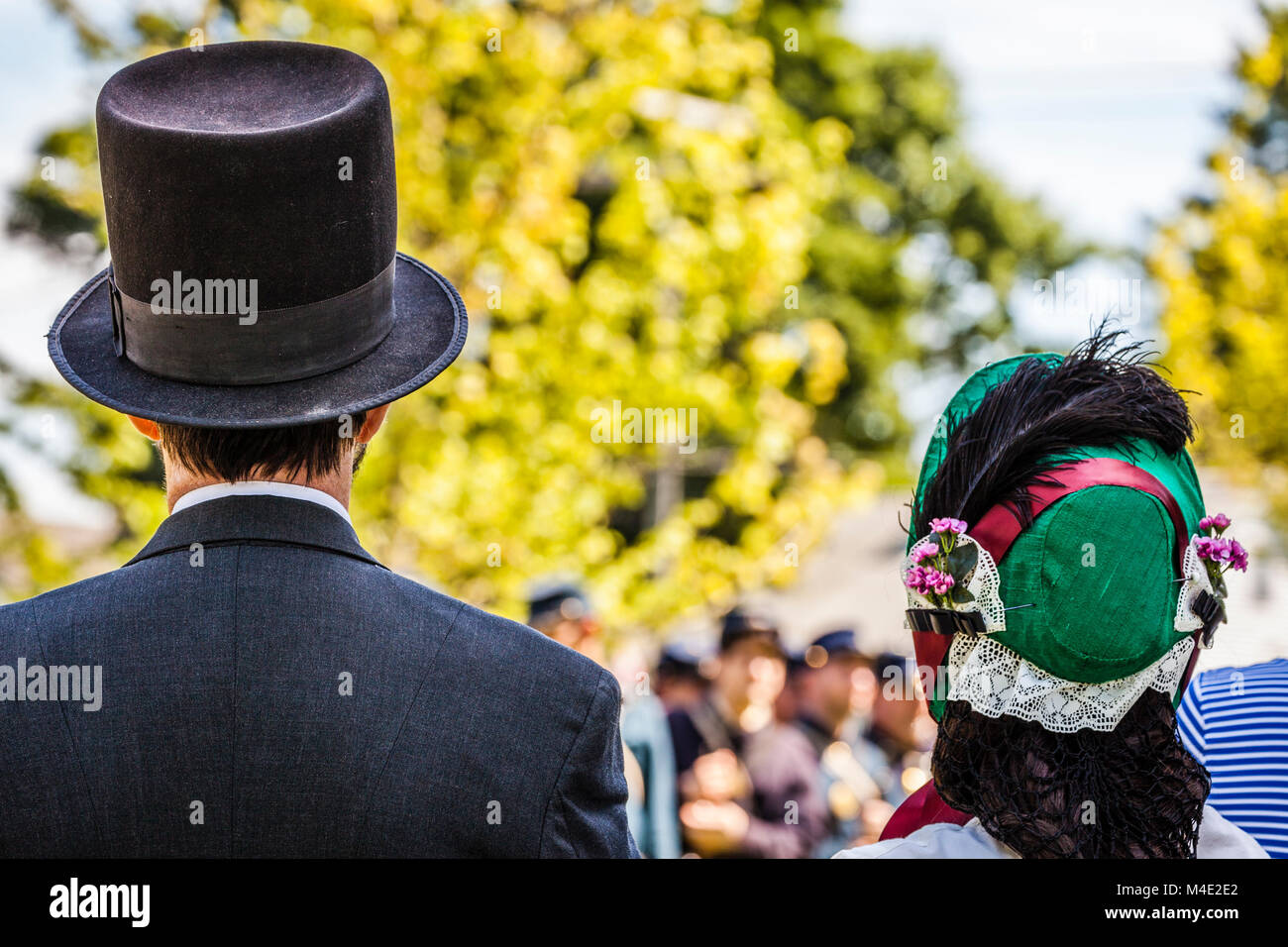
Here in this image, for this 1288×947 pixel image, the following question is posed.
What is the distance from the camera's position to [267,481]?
1.49 m

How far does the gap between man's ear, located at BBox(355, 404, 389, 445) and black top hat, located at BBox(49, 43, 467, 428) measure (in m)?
0.04

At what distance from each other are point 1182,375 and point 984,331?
14.9m

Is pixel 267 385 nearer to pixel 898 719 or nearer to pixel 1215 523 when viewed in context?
pixel 1215 523

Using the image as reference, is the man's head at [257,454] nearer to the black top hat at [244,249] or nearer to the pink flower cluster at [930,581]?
the black top hat at [244,249]

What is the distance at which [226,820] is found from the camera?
1334mm

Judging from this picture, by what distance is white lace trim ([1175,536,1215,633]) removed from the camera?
55.2 inches

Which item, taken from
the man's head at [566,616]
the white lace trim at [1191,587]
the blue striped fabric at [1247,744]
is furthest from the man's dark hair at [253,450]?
the man's head at [566,616]

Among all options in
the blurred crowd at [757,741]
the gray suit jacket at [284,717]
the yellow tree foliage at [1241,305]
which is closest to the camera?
the gray suit jacket at [284,717]

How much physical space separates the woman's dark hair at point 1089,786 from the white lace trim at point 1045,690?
2 centimetres

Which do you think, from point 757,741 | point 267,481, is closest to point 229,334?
point 267,481

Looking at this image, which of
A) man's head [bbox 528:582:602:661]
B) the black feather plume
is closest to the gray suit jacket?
the black feather plume

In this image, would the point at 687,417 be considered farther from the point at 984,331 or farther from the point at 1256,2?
the point at 984,331

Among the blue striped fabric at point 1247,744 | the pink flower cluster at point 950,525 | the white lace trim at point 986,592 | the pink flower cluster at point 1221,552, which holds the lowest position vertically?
the blue striped fabric at point 1247,744

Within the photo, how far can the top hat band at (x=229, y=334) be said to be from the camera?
59.4 inches
